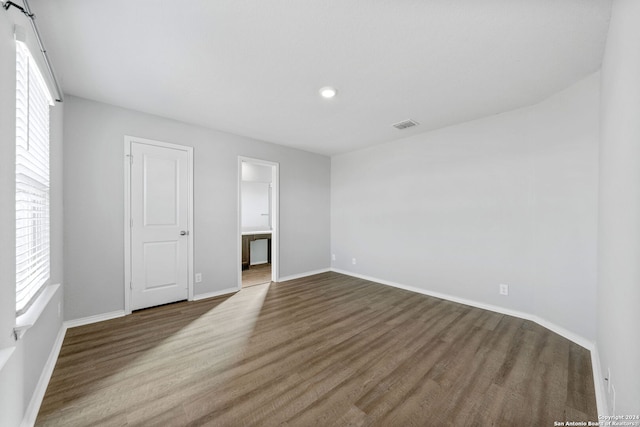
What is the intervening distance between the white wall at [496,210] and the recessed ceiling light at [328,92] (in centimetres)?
196

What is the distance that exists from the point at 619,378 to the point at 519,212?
2072 mm

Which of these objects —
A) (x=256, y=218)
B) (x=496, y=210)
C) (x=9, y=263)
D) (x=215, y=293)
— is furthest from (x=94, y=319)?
(x=496, y=210)

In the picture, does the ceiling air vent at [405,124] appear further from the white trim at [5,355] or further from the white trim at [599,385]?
the white trim at [5,355]

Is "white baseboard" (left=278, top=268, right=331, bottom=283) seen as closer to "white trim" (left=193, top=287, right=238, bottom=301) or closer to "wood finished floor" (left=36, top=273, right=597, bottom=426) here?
"white trim" (left=193, top=287, right=238, bottom=301)

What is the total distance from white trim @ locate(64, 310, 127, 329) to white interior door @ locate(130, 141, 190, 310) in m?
0.15

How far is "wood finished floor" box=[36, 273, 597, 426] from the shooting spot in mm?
1578

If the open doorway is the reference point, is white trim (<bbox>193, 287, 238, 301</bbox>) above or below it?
below

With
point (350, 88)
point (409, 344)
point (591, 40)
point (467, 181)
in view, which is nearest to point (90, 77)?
point (350, 88)

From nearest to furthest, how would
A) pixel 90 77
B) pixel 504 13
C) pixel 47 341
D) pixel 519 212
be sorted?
pixel 504 13 → pixel 47 341 → pixel 90 77 → pixel 519 212

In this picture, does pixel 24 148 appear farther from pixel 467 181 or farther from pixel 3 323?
pixel 467 181

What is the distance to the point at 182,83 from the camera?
8.21 feet

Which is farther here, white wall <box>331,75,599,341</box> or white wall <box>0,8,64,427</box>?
white wall <box>331,75,599,341</box>

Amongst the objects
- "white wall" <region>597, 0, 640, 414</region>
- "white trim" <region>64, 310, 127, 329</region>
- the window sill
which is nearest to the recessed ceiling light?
"white wall" <region>597, 0, 640, 414</region>

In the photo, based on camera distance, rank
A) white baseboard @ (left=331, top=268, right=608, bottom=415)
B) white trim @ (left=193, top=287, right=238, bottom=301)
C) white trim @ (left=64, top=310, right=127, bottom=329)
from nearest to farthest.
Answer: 1. white baseboard @ (left=331, top=268, right=608, bottom=415)
2. white trim @ (left=64, top=310, right=127, bottom=329)
3. white trim @ (left=193, top=287, right=238, bottom=301)
